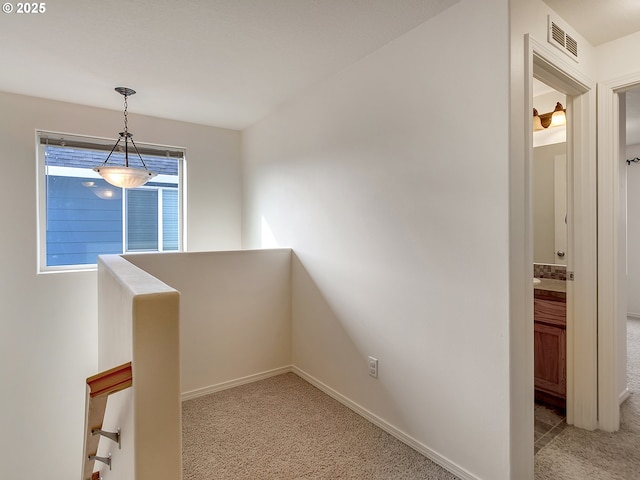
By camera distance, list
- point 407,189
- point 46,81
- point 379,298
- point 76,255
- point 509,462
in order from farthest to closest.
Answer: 1. point 76,255
2. point 46,81
3. point 379,298
4. point 407,189
5. point 509,462

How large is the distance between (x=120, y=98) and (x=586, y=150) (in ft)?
11.9

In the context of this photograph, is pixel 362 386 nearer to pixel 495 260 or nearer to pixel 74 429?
pixel 495 260

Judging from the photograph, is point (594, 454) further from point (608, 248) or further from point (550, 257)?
point (550, 257)

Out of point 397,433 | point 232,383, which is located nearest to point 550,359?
point 397,433

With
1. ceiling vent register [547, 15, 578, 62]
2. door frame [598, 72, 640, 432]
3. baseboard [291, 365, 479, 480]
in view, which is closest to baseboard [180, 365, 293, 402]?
baseboard [291, 365, 479, 480]

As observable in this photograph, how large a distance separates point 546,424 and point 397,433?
1.00 m

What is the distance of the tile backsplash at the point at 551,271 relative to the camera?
2.92m

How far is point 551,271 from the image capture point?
2977 mm

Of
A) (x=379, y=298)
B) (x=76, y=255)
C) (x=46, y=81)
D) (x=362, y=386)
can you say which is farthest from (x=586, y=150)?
(x=76, y=255)

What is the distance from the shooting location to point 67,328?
3121 millimetres

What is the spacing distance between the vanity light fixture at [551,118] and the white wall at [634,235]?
3.31 meters

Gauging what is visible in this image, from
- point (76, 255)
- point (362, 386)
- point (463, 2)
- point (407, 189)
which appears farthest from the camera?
point (76, 255)

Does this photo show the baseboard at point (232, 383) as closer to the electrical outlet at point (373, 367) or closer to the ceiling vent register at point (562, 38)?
the electrical outlet at point (373, 367)

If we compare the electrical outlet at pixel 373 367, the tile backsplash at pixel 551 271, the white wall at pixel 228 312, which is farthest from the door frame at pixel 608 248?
the white wall at pixel 228 312
